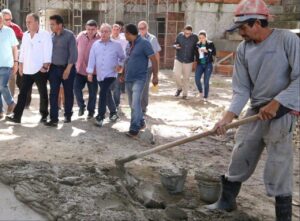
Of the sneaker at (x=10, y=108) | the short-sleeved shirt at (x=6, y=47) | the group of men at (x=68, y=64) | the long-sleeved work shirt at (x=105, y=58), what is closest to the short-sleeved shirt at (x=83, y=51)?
the group of men at (x=68, y=64)

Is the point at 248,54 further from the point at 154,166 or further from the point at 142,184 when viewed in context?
the point at 154,166

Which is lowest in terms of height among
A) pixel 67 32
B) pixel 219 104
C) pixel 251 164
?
pixel 219 104

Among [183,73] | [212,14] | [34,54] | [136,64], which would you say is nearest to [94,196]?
[136,64]

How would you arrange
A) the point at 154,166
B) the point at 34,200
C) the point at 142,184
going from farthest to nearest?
1. the point at 154,166
2. the point at 142,184
3. the point at 34,200

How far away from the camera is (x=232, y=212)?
4750mm

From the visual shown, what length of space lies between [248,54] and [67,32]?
14.5 ft

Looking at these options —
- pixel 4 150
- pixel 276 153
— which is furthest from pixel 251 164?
pixel 4 150

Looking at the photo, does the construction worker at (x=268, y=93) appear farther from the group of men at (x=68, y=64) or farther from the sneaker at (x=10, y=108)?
the sneaker at (x=10, y=108)

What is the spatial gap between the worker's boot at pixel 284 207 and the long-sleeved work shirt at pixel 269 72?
32.5 inches

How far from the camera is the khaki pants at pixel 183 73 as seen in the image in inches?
488

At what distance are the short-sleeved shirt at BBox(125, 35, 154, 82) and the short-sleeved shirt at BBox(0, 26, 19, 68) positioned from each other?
2235 millimetres

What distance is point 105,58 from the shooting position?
834 cm

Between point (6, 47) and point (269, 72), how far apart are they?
552 centimetres

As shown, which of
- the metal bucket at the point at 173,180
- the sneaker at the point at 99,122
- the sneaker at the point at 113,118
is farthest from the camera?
the sneaker at the point at 113,118
